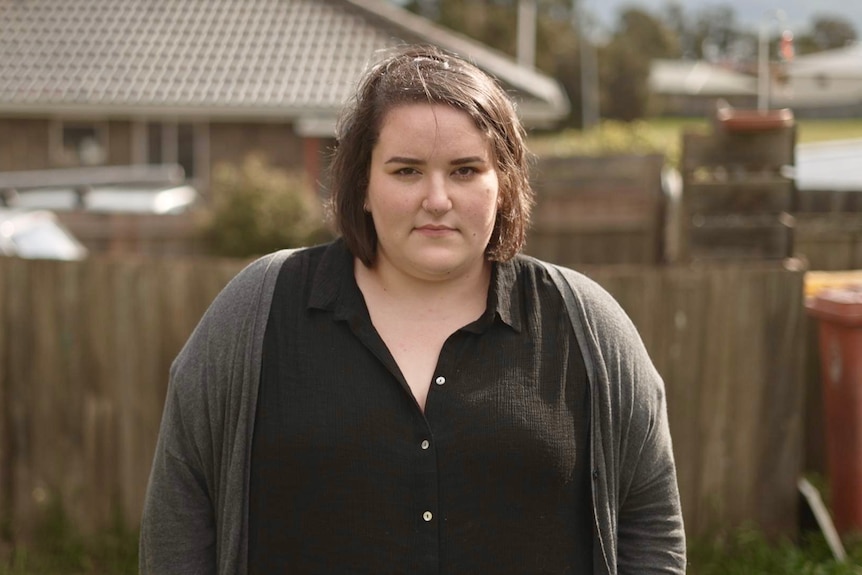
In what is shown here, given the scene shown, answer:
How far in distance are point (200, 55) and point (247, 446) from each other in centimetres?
1891

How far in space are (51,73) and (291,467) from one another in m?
18.9

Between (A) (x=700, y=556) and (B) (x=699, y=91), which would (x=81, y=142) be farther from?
(B) (x=699, y=91)

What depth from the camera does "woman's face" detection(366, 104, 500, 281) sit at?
7.25ft

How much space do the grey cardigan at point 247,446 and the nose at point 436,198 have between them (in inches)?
13.8

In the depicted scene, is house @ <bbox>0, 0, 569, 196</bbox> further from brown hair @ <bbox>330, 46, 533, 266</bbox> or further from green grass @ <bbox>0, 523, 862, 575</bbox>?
brown hair @ <bbox>330, 46, 533, 266</bbox>

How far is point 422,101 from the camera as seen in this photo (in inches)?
87.1

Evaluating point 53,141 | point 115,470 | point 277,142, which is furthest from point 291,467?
point 53,141

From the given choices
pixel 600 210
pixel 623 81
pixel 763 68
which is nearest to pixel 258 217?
pixel 600 210

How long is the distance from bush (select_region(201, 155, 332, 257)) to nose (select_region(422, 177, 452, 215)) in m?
10.4

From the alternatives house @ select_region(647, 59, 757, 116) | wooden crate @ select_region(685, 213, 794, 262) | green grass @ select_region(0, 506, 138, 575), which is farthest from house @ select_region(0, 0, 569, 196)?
house @ select_region(647, 59, 757, 116)

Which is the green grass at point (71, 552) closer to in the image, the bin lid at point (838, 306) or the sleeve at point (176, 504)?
the sleeve at point (176, 504)

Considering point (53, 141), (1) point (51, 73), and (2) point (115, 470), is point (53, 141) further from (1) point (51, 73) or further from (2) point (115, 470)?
(2) point (115, 470)

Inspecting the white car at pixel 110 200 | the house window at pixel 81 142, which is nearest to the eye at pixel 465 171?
the white car at pixel 110 200

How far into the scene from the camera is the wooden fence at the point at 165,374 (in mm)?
4812
